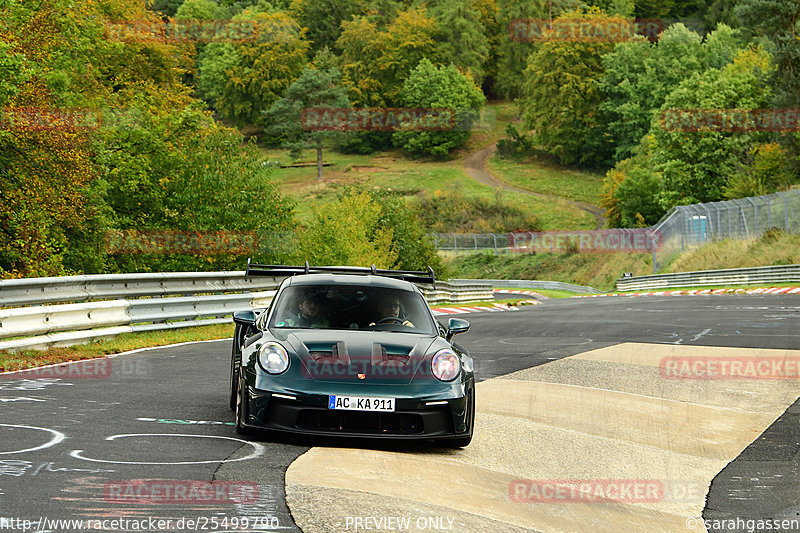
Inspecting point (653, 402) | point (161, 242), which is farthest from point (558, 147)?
point (653, 402)

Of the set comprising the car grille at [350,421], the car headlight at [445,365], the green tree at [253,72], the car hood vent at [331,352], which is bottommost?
the car grille at [350,421]

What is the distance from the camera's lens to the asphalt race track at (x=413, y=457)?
5.59 m

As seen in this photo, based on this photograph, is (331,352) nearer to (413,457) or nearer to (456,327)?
(413,457)

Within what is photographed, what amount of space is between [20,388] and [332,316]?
12.5 feet

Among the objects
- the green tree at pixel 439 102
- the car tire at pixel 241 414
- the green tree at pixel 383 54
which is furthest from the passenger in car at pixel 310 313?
the green tree at pixel 383 54

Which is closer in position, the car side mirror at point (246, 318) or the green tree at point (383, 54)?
the car side mirror at point (246, 318)

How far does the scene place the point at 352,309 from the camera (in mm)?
9141

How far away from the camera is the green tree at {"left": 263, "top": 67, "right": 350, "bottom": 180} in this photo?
13012 cm

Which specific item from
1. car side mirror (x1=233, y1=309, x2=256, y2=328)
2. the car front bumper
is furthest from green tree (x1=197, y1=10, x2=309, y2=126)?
the car front bumper

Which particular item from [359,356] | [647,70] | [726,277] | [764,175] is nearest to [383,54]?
[647,70]

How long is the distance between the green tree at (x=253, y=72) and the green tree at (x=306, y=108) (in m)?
10.0

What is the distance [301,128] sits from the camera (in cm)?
13100

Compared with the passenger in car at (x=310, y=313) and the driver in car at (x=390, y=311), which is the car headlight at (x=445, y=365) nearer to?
the driver in car at (x=390, y=311)

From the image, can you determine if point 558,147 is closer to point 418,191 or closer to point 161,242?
point 418,191
